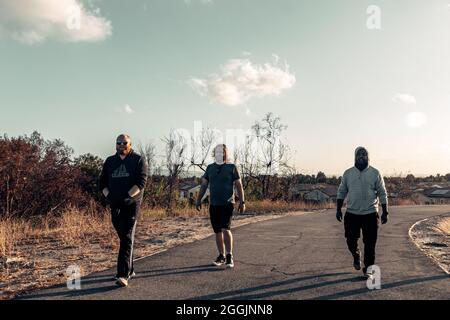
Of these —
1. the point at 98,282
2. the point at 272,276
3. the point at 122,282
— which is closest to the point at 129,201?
the point at 122,282

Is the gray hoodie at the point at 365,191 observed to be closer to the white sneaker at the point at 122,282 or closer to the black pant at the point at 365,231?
the black pant at the point at 365,231

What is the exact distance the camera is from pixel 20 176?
39.3 feet

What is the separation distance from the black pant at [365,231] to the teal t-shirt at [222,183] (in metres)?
1.94

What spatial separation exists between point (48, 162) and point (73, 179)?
1.15m

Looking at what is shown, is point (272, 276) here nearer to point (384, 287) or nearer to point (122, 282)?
point (384, 287)

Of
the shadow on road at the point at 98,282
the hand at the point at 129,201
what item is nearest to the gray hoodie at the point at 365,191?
the shadow on road at the point at 98,282

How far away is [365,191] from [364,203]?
0.61ft

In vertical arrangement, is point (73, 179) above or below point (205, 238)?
above

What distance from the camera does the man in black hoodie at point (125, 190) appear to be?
532 centimetres

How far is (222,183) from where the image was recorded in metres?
6.30

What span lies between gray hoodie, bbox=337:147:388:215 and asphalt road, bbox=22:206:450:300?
1035 mm
